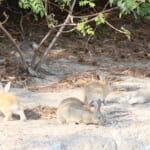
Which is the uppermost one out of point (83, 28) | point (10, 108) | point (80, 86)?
point (83, 28)

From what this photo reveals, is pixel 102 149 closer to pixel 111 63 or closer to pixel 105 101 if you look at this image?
pixel 105 101

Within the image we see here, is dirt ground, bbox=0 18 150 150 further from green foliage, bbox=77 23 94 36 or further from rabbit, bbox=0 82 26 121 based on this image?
green foliage, bbox=77 23 94 36

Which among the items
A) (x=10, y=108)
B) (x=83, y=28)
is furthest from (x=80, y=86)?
(x=10, y=108)

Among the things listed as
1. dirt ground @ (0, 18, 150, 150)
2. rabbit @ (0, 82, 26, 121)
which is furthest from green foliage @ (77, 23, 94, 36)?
rabbit @ (0, 82, 26, 121)

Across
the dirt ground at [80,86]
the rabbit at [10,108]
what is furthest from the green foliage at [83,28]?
the rabbit at [10,108]

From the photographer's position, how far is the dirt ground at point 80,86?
6641 millimetres

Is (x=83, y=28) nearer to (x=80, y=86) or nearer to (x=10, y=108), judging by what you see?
(x=80, y=86)

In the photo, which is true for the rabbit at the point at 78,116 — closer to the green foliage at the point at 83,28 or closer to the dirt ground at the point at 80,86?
the dirt ground at the point at 80,86

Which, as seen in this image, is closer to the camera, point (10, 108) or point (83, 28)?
point (10, 108)

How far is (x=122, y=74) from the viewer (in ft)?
38.7

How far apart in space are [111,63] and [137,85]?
2.67m

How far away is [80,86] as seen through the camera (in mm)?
10414

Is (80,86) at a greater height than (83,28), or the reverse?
(83,28)

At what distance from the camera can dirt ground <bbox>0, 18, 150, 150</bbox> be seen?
6.64 m
